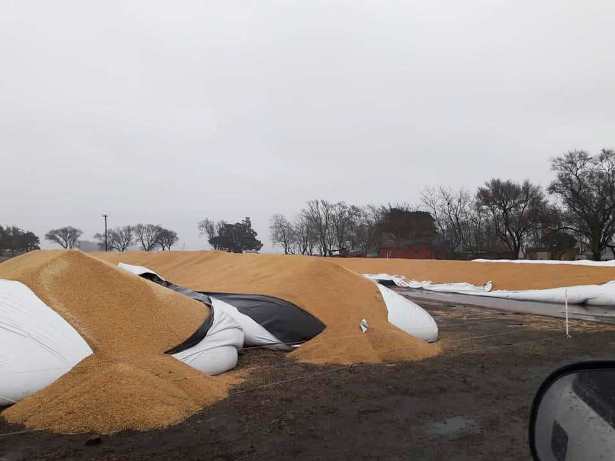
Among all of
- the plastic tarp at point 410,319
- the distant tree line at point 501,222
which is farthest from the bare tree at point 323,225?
the plastic tarp at point 410,319

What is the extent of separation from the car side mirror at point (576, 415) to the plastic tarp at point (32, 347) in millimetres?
5174

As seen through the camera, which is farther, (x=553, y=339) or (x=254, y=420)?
(x=553, y=339)

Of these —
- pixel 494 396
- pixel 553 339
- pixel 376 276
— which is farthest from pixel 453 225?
pixel 494 396

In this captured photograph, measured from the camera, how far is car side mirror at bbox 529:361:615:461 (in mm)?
1335

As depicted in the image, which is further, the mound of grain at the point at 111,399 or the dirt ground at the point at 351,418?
the mound of grain at the point at 111,399

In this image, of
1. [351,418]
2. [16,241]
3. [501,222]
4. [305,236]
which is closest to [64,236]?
[16,241]

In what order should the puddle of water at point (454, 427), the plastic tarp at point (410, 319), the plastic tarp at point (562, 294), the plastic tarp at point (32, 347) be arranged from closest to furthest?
the puddle of water at point (454, 427), the plastic tarp at point (32, 347), the plastic tarp at point (410, 319), the plastic tarp at point (562, 294)

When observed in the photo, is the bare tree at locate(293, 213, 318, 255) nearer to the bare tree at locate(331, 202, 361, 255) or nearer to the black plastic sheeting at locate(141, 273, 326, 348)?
the bare tree at locate(331, 202, 361, 255)

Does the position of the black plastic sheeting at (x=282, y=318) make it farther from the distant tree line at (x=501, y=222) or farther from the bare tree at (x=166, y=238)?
the bare tree at (x=166, y=238)

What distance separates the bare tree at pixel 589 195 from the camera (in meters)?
47.9

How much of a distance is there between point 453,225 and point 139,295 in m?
65.5

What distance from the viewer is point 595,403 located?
1.44 m

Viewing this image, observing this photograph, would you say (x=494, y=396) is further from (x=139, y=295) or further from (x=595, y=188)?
(x=595, y=188)

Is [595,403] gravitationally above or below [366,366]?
above
